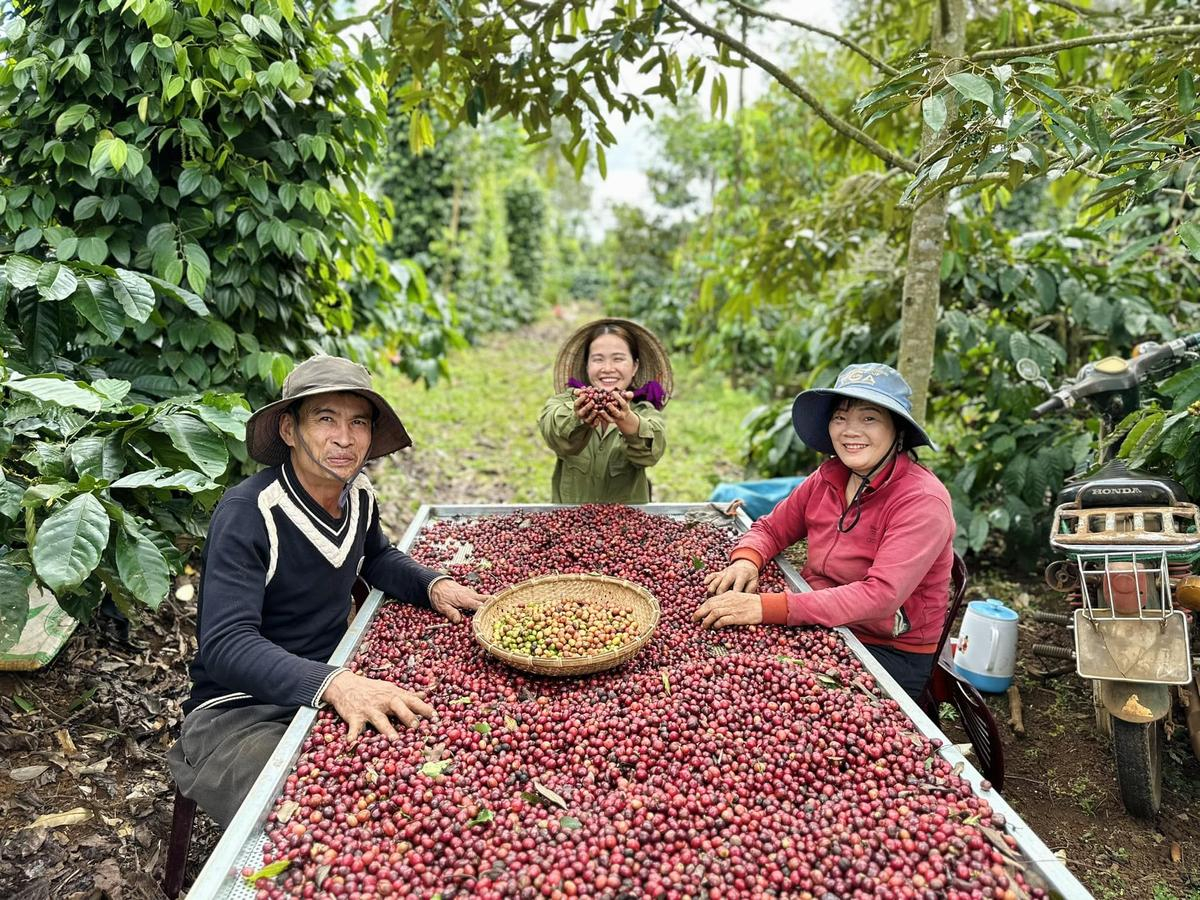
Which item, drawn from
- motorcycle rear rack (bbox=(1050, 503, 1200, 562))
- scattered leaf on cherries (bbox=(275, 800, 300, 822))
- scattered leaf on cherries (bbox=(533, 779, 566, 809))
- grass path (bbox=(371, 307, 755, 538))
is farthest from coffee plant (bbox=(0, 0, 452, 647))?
motorcycle rear rack (bbox=(1050, 503, 1200, 562))

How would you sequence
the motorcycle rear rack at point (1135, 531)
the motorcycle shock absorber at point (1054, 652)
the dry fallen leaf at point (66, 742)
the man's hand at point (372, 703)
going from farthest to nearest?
the motorcycle shock absorber at point (1054, 652)
the dry fallen leaf at point (66, 742)
the motorcycle rear rack at point (1135, 531)
the man's hand at point (372, 703)

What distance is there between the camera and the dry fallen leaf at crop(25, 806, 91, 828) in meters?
2.31

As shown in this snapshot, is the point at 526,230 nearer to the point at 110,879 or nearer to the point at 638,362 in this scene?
the point at 638,362

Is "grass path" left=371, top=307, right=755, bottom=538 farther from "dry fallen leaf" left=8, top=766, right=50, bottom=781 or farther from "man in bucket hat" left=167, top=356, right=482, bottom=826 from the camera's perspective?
"man in bucket hat" left=167, top=356, right=482, bottom=826

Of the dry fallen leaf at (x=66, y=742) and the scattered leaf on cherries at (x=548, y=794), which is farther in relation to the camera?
the dry fallen leaf at (x=66, y=742)

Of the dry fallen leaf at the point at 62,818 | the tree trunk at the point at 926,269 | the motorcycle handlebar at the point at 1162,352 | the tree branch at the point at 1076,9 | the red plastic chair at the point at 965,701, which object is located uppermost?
the tree branch at the point at 1076,9

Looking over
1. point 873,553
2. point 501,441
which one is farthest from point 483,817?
point 501,441

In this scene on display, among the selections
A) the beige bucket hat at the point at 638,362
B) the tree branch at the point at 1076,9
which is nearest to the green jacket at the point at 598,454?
the beige bucket hat at the point at 638,362

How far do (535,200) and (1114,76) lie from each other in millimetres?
15859

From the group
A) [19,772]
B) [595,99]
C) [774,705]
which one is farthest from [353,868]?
[595,99]

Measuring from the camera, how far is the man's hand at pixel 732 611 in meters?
2.15

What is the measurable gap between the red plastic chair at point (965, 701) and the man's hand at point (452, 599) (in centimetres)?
141

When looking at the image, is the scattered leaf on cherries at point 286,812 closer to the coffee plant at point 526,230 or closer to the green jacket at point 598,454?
the green jacket at point 598,454

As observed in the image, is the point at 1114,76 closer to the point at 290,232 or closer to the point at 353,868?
the point at 290,232
